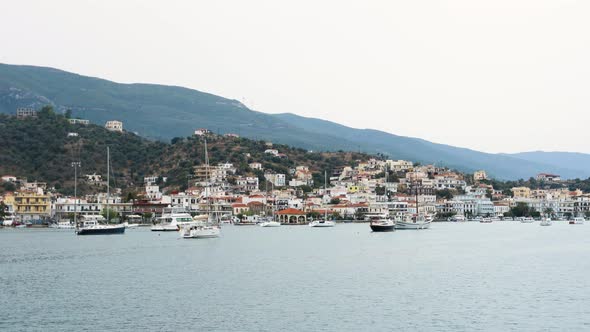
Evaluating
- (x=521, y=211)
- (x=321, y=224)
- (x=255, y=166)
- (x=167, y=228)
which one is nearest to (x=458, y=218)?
(x=521, y=211)

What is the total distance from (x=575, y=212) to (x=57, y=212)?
115801 mm

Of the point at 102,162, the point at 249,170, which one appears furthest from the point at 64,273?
the point at 249,170

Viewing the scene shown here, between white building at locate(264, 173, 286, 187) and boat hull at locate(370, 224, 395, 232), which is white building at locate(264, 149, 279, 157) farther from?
boat hull at locate(370, 224, 395, 232)

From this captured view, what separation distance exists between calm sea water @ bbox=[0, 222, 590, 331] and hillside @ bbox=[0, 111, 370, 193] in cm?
9120

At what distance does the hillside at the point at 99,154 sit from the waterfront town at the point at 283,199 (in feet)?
8.88

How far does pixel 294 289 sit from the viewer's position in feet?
129

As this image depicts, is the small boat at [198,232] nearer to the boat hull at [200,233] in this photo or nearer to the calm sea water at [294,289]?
the boat hull at [200,233]

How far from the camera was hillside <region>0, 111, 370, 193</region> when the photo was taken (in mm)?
152125

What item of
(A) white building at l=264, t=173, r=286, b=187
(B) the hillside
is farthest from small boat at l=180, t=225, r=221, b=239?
(A) white building at l=264, t=173, r=286, b=187

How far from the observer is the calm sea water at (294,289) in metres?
30.6

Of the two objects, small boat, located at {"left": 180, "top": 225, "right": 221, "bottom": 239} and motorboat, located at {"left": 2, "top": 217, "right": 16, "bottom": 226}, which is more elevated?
motorboat, located at {"left": 2, "top": 217, "right": 16, "bottom": 226}

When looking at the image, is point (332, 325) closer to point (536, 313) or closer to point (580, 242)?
point (536, 313)

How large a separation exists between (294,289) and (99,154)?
130 meters

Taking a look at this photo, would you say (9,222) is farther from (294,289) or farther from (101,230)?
(294,289)
